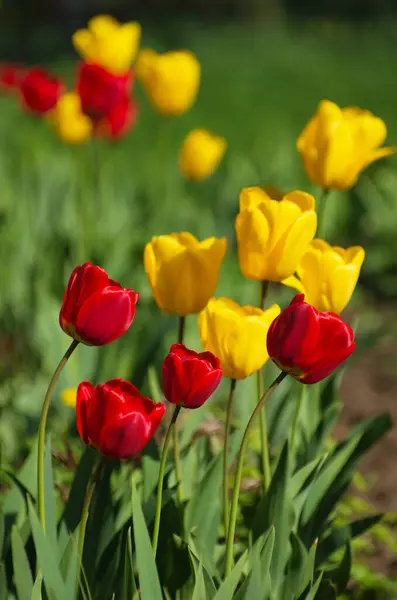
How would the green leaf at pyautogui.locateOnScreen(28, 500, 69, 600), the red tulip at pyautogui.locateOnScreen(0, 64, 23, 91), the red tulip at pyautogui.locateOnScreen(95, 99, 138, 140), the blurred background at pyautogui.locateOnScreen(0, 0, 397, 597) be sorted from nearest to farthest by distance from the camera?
1. the green leaf at pyautogui.locateOnScreen(28, 500, 69, 600)
2. the blurred background at pyautogui.locateOnScreen(0, 0, 397, 597)
3. the red tulip at pyautogui.locateOnScreen(95, 99, 138, 140)
4. the red tulip at pyautogui.locateOnScreen(0, 64, 23, 91)

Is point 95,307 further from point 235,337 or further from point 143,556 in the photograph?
point 143,556

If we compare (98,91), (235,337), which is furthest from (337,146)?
(98,91)

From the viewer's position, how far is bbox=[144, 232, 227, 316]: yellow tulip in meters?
1.46

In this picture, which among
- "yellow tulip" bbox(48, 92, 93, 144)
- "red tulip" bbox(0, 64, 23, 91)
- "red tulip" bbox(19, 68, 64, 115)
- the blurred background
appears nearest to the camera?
the blurred background

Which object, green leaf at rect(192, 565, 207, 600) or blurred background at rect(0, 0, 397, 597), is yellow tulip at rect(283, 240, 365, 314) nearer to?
green leaf at rect(192, 565, 207, 600)

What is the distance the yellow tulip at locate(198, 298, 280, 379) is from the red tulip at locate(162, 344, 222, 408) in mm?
132

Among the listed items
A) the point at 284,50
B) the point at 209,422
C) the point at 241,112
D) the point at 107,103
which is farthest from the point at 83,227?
the point at 284,50

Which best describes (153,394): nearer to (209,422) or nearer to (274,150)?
(209,422)

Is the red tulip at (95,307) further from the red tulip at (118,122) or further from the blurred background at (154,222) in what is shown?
the red tulip at (118,122)

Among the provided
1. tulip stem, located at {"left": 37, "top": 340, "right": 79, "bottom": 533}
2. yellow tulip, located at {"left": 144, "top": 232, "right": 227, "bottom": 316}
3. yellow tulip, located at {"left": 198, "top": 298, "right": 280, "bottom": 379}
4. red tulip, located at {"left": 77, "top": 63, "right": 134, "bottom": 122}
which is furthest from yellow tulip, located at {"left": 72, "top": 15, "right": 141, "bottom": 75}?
tulip stem, located at {"left": 37, "top": 340, "right": 79, "bottom": 533}

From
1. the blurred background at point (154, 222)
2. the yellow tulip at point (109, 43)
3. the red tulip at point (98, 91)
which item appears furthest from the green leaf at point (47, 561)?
the yellow tulip at point (109, 43)

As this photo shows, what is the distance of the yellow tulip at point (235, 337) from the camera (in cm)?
137

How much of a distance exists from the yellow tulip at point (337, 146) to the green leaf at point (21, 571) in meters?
0.82

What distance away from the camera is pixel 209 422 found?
2256 millimetres
